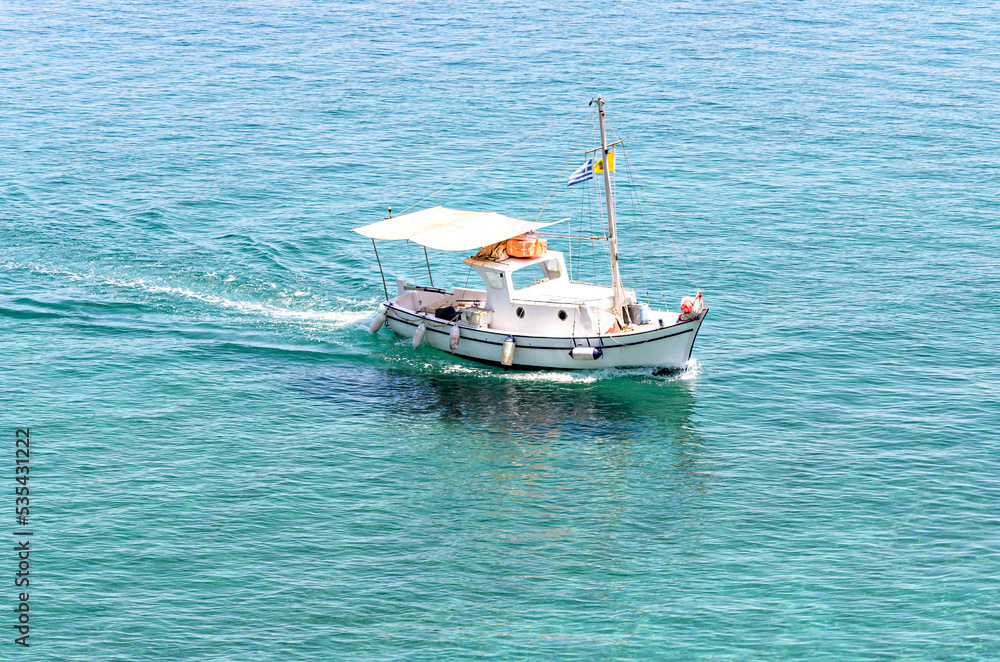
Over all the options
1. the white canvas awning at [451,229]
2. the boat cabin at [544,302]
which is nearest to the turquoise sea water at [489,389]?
the boat cabin at [544,302]

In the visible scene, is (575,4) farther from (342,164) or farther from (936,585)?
(936,585)

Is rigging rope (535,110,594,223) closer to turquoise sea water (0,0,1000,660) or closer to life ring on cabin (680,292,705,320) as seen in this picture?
turquoise sea water (0,0,1000,660)

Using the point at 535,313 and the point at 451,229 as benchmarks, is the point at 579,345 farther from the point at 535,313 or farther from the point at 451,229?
the point at 451,229

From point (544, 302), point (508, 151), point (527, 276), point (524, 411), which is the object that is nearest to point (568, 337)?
point (544, 302)

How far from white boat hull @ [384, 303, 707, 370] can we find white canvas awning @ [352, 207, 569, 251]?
14.2 feet

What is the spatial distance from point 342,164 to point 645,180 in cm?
2462

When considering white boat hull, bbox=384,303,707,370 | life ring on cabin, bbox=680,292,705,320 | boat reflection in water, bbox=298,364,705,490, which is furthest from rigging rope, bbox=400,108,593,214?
life ring on cabin, bbox=680,292,705,320

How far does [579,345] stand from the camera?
198 ft

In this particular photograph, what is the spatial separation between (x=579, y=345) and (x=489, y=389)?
5.17 meters

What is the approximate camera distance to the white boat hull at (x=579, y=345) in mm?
59750

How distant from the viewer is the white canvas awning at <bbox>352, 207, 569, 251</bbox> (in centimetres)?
6219

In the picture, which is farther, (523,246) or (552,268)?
(552,268)

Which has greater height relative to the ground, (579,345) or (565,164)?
(565,164)

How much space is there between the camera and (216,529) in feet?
156
